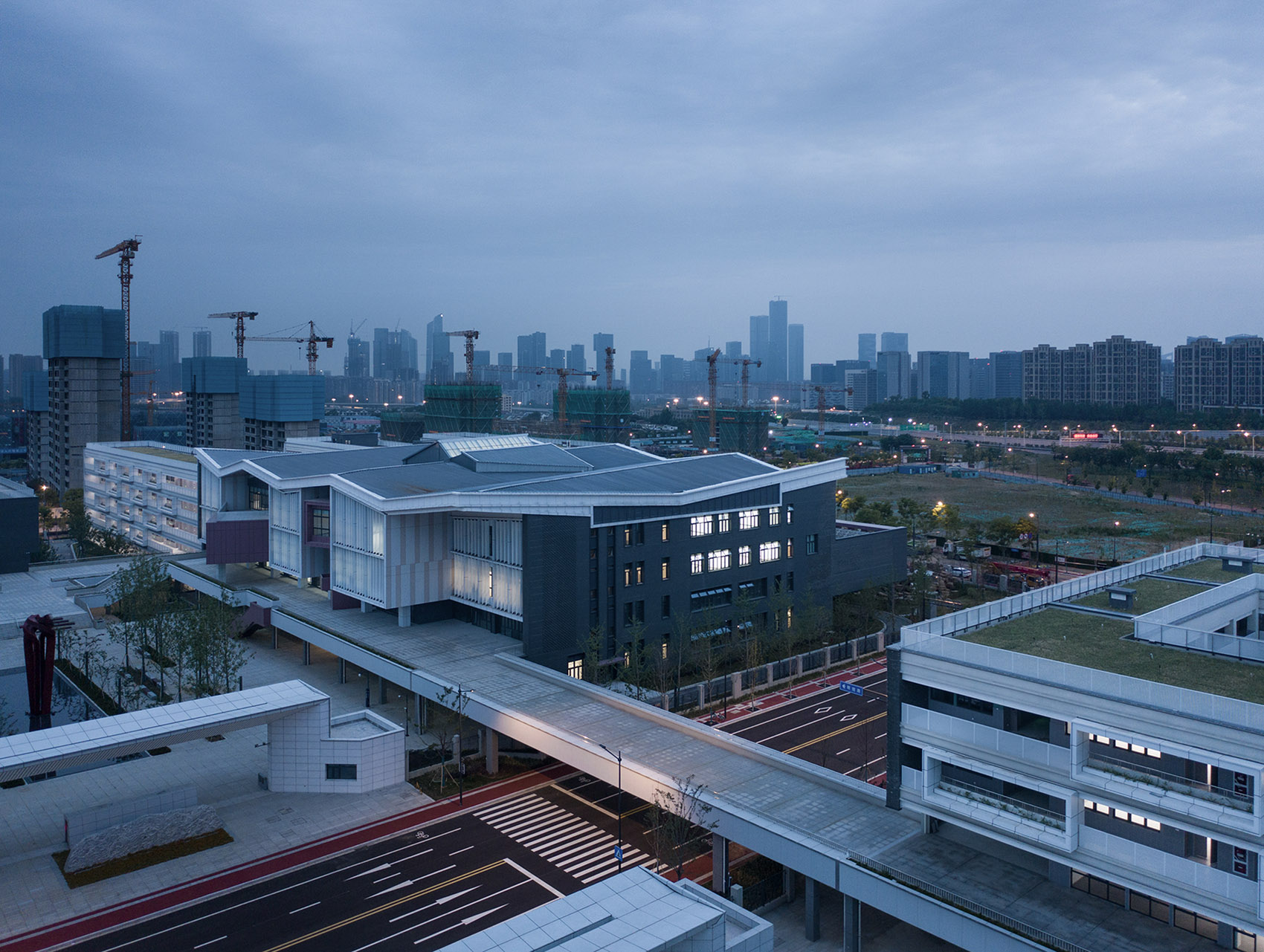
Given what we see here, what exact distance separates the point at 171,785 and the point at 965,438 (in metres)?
166

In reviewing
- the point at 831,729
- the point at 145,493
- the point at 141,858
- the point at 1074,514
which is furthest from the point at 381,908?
the point at 1074,514

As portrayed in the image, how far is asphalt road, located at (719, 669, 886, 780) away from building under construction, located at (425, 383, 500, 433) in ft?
300

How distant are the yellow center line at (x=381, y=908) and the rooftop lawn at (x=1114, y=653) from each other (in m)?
13.8

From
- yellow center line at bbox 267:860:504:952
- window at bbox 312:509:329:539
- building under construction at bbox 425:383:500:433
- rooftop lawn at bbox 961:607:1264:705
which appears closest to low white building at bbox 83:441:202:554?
window at bbox 312:509:329:539

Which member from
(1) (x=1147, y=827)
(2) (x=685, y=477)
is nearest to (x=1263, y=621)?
(1) (x=1147, y=827)

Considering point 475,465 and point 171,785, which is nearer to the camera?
point 171,785

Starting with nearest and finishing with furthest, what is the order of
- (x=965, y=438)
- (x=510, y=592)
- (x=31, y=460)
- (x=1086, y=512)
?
(x=510, y=592)
(x=1086, y=512)
(x=31, y=460)
(x=965, y=438)

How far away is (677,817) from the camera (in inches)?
878

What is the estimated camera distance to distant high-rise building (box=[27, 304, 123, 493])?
9450 centimetres

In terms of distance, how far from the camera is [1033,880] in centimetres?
1912

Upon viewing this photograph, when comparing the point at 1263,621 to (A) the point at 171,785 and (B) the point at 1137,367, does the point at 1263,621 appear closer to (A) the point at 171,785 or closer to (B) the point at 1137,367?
(A) the point at 171,785

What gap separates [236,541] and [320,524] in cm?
745

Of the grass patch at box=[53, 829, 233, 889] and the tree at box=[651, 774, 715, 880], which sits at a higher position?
the tree at box=[651, 774, 715, 880]

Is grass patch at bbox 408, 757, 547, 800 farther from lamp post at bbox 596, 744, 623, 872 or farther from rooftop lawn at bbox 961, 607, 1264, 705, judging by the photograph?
rooftop lawn at bbox 961, 607, 1264, 705
